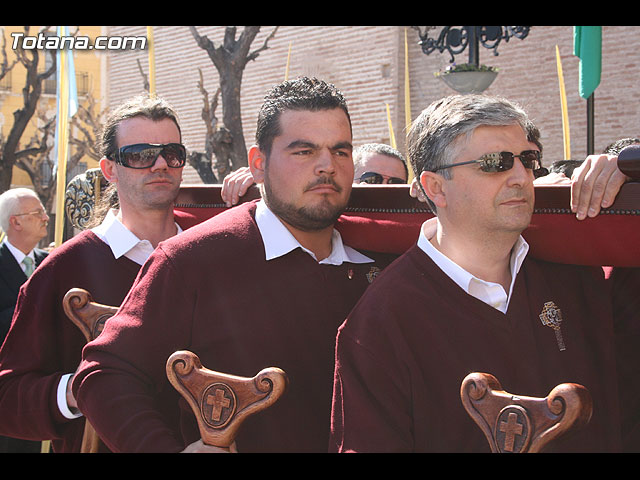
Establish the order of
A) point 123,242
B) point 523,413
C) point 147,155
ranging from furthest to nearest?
point 147,155 → point 123,242 → point 523,413

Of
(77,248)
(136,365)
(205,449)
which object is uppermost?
(77,248)

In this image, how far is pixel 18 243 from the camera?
507 cm

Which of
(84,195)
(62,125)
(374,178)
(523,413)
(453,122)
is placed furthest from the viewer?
(62,125)

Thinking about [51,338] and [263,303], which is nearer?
[263,303]

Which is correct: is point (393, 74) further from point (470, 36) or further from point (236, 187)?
point (236, 187)

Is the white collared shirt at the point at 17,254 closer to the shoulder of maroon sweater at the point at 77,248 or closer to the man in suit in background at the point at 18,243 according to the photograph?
the man in suit in background at the point at 18,243

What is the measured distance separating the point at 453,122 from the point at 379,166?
2.10 metres

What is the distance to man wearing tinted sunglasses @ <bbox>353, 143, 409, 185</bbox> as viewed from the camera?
423 centimetres

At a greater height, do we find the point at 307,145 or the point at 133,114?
the point at 133,114

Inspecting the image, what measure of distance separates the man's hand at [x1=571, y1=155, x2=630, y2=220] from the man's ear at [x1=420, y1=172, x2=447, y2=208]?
341mm

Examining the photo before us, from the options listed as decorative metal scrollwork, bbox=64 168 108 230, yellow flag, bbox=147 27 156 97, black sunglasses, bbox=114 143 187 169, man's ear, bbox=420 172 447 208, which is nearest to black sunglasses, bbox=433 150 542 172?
man's ear, bbox=420 172 447 208

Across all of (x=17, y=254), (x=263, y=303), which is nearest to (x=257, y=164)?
(x=263, y=303)

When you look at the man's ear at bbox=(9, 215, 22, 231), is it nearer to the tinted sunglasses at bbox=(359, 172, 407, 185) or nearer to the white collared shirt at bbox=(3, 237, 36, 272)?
the white collared shirt at bbox=(3, 237, 36, 272)
